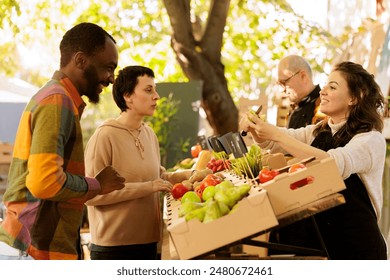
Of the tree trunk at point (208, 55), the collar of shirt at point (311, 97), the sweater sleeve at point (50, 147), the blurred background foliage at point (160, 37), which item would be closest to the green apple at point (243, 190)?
the sweater sleeve at point (50, 147)

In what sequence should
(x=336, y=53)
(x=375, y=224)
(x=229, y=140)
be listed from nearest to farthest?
(x=375, y=224) < (x=229, y=140) < (x=336, y=53)

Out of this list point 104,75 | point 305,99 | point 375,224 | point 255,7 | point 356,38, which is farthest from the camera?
point 255,7

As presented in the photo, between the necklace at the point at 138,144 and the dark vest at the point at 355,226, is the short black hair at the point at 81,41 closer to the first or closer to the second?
the necklace at the point at 138,144

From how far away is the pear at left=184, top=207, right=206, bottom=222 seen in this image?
197 cm

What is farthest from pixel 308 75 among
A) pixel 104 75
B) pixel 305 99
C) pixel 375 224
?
pixel 104 75

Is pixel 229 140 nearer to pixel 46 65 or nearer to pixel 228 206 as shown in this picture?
pixel 228 206

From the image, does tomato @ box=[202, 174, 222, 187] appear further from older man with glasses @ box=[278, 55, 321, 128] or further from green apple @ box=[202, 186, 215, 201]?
older man with glasses @ box=[278, 55, 321, 128]

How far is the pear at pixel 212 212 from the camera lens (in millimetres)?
1954

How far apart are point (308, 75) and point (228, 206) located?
1791 millimetres

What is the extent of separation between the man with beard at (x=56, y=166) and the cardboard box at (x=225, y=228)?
0.30 metres

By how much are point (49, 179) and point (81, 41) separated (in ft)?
1.45

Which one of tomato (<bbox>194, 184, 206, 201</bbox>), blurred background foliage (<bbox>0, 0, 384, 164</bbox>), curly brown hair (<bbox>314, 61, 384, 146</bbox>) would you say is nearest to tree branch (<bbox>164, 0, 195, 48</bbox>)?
blurred background foliage (<bbox>0, 0, 384, 164</bbox>)

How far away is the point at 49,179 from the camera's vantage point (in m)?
1.88

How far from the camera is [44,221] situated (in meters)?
1.97
